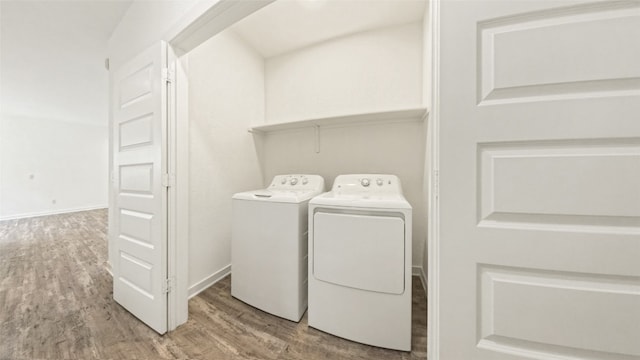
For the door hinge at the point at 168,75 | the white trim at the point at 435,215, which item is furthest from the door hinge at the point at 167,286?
the white trim at the point at 435,215

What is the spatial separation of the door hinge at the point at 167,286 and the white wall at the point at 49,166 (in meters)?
6.90

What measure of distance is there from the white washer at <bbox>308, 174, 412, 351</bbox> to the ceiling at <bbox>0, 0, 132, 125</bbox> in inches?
96.6

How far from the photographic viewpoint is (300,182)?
2078 mm

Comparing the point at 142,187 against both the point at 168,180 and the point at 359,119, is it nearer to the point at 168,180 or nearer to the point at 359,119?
the point at 168,180

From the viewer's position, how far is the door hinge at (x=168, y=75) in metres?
1.32

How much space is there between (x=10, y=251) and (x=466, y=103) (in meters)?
5.15

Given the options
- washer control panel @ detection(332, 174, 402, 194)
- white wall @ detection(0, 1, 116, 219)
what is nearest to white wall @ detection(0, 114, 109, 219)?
white wall @ detection(0, 1, 116, 219)

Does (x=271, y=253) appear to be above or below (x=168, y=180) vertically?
below

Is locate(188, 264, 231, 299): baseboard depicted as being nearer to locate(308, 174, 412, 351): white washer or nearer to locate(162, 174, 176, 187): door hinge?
locate(162, 174, 176, 187): door hinge

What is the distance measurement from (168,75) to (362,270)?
1748 mm

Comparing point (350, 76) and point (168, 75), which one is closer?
point (168, 75)

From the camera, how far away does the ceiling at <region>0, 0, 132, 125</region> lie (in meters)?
1.74

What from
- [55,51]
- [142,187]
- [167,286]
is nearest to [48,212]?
[55,51]

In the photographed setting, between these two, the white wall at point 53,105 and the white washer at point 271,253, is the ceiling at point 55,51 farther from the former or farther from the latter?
the white washer at point 271,253
